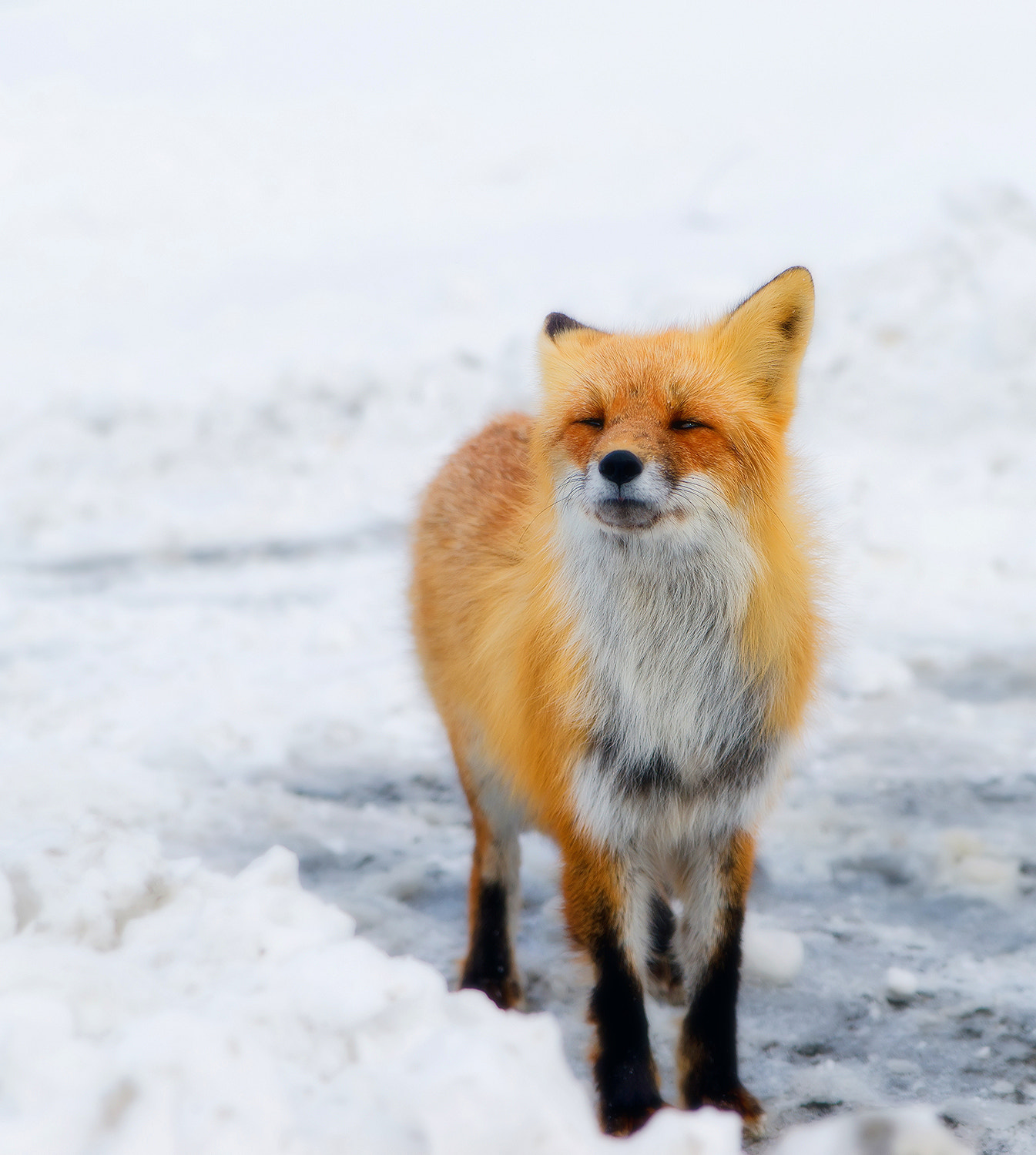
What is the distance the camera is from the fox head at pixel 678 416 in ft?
7.72

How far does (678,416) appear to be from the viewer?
8.16 feet

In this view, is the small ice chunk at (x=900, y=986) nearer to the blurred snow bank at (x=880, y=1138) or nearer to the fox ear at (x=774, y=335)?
the blurred snow bank at (x=880, y=1138)

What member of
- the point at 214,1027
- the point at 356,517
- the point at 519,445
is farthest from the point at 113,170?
the point at 214,1027

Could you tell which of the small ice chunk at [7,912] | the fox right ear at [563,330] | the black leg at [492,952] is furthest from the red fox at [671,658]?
the small ice chunk at [7,912]

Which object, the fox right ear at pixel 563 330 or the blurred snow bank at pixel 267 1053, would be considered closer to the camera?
the blurred snow bank at pixel 267 1053

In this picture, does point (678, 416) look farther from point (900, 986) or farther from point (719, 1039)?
point (900, 986)

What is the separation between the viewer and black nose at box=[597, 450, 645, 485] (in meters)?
2.28

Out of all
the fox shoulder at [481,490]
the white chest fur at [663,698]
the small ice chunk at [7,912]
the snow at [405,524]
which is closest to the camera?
the snow at [405,524]

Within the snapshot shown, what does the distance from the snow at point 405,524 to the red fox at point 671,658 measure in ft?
1.09

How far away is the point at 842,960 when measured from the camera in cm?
311

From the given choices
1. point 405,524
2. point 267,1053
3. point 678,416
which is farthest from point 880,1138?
point 405,524

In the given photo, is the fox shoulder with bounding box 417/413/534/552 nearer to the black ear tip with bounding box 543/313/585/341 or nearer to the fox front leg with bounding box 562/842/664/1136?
the black ear tip with bounding box 543/313/585/341

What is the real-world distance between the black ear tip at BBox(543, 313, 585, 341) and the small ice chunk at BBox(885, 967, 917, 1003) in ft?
6.30

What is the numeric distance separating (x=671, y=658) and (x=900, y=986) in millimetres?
1155
